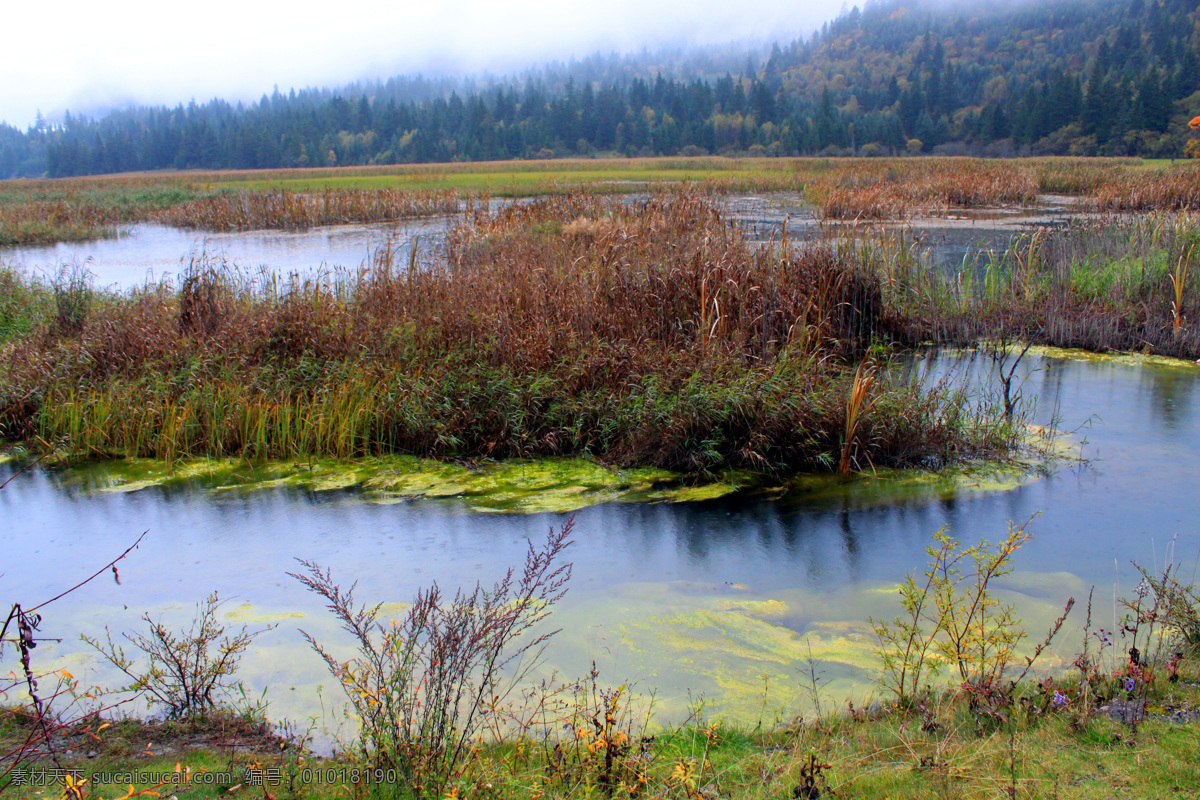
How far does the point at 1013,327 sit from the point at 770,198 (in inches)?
667

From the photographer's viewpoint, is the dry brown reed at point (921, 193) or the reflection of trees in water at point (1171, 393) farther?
the dry brown reed at point (921, 193)

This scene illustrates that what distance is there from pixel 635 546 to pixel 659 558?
0.26 meters

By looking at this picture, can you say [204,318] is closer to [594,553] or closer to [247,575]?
[247,575]

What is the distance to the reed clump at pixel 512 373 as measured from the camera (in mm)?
6578

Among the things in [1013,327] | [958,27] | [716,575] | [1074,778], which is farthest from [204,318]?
[958,27]

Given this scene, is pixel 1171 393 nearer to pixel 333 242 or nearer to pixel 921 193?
pixel 921 193

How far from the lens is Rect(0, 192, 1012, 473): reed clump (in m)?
6.58

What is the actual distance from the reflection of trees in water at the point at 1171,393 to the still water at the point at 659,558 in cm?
22

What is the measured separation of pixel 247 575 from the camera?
490 cm

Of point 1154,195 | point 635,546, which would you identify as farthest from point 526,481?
point 1154,195

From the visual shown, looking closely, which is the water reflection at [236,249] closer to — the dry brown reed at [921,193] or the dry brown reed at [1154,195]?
the dry brown reed at [921,193]

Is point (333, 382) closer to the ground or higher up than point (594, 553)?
higher up

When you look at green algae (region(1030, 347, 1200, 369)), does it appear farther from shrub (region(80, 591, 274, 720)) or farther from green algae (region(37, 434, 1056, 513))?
shrub (region(80, 591, 274, 720))

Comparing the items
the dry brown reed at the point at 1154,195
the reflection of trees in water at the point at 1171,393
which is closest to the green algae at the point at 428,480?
the reflection of trees in water at the point at 1171,393
